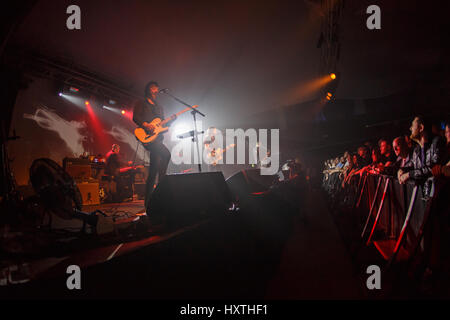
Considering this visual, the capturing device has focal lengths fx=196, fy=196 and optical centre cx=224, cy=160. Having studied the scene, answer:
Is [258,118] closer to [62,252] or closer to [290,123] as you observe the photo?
[290,123]

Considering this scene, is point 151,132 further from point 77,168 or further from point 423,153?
point 423,153

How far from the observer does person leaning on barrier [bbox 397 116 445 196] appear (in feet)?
6.47

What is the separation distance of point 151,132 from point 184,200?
153 centimetres

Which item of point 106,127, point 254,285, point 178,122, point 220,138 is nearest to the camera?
point 254,285

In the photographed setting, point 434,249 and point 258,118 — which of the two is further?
point 258,118

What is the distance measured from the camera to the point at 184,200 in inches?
67.7

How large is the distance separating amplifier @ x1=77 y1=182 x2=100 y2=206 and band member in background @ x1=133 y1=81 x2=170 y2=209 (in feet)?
7.78

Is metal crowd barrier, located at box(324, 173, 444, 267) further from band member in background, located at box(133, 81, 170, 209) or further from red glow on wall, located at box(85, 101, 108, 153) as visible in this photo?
red glow on wall, located at box(85, 101, 108, 153)

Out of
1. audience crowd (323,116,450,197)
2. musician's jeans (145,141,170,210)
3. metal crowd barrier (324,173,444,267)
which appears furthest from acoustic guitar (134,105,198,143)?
audience crowd (323,116,450,197)

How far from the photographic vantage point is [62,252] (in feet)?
4.88

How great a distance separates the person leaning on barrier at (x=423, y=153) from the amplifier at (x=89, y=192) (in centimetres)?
522

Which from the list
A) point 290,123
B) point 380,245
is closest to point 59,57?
point 380,245
